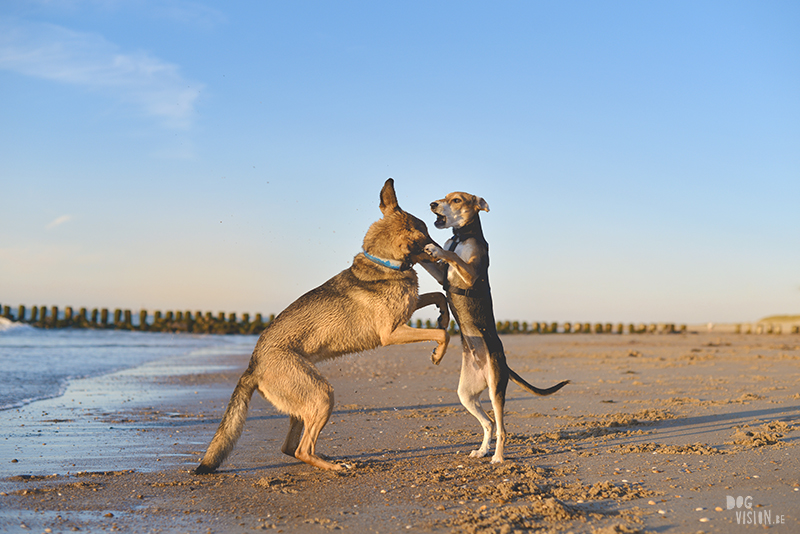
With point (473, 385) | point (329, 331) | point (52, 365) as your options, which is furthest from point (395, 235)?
point (52, 365)

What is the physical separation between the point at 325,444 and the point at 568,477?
276 centimetres

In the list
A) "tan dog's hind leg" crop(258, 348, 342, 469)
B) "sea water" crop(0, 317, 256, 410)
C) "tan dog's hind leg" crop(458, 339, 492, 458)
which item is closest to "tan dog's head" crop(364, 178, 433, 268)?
"tan dog's hind leg" crop(458, 339, 492, 458)

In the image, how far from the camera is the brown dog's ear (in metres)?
5.96

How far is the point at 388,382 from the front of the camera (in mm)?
12180

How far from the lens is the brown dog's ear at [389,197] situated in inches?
235

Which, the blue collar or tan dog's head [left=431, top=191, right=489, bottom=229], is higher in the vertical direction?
tan dog's head [left=431, top=191, right=489, bottom=229]

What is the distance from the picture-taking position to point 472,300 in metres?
5.87

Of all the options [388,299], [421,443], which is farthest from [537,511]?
[421,443]

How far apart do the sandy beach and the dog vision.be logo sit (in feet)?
0.06

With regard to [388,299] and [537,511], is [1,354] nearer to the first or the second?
[388,299]

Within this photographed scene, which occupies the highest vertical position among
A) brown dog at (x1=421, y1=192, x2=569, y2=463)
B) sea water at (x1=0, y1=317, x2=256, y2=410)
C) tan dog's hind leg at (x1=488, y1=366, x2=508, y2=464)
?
brown dog at (x1=421, y1=192, x2=569, y2=463)

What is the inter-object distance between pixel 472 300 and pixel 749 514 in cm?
280

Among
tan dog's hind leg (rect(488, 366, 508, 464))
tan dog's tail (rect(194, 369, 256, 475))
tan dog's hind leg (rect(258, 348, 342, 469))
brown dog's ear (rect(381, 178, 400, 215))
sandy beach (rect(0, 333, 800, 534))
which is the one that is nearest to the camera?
sandy beach (rect(0, 333, 800, 534))

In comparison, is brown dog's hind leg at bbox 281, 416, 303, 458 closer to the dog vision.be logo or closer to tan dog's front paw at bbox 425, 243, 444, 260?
tan dog's front paw at bbox 425, 243, 444, 260
